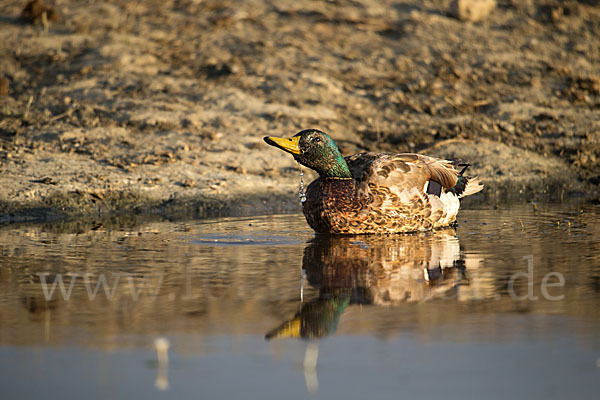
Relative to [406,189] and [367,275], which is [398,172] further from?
[367,275]

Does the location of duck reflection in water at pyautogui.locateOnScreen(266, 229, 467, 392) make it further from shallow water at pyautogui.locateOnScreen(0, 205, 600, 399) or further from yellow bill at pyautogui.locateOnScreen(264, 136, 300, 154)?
yellow bill at pyautogui.locateOnScreen(264, 136, 300, 154)

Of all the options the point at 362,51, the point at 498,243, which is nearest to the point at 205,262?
the point at 498,243

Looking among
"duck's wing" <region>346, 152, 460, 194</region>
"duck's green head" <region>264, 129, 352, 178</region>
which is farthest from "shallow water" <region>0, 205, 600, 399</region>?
"duck's green head" <region>264, 129, 352, 178</region>

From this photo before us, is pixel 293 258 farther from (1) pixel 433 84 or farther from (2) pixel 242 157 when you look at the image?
(1) pixel 433 84

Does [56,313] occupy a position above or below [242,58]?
below

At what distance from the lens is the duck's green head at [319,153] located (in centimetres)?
762

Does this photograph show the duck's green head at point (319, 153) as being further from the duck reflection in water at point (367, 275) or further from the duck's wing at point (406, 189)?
the duck reflection in water at point (367, 275)

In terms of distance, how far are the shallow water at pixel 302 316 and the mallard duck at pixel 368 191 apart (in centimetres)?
25

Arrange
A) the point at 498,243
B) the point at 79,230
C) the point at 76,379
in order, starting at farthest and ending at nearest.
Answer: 1. the point at 79,230
2. the point at 498,243
3. the point at 76,379

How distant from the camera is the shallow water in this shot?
11.2ft

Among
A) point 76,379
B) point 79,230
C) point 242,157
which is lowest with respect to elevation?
point 76,379

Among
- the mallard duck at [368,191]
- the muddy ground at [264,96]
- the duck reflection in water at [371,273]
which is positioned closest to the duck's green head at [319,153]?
the mallard duck at [368,191]

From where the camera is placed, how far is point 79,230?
26.5 feet

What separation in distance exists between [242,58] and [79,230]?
5969 millimetres
